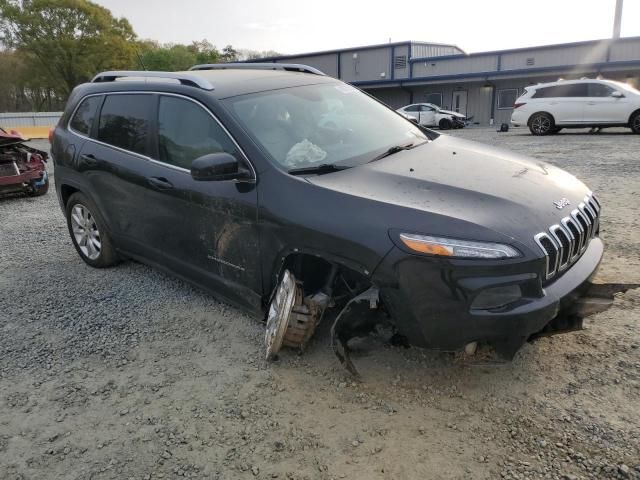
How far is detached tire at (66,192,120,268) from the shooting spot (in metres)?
4.70

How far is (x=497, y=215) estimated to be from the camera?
260cm

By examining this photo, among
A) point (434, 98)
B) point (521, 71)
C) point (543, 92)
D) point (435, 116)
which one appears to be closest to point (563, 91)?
point (543, 92)

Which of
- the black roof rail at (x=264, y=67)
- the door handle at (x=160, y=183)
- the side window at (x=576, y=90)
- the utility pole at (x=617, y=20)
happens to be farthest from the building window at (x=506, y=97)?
the door handle at (x=160, y=183)

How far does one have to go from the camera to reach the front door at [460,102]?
33.0m

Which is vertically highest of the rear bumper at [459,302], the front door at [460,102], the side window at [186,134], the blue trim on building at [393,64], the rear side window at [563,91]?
the blue trim on building at [393,64]

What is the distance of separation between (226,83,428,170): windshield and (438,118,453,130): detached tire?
23.2 metres

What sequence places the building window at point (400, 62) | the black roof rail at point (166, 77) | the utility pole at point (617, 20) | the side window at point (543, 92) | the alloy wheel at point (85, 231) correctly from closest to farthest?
1. the black roof rail at point (166, 77)
2. the alloy wheel at point (85, 231)
3. the side window at point (543, 92)
4. the utility pole at point (617, 20)
5. the building window at point (400, 62)

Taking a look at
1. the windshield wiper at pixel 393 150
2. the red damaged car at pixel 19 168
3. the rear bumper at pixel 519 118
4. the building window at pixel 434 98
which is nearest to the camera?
the windshield wiper at pixel 393 150

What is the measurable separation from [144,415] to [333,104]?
8.30ft

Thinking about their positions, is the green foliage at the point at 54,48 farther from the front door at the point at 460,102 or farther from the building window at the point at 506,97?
the building window at the point at 506,97

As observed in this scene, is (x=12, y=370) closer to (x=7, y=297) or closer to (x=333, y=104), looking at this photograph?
(x=7, y=297)

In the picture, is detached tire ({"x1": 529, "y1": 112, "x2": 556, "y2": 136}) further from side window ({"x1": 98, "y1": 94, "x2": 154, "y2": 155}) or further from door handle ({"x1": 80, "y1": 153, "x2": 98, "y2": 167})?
door handle ({"x1": 80, "y1": 153, "x2": 98, "y2": 167})

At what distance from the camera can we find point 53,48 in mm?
44812

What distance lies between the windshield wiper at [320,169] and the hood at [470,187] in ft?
0.20
